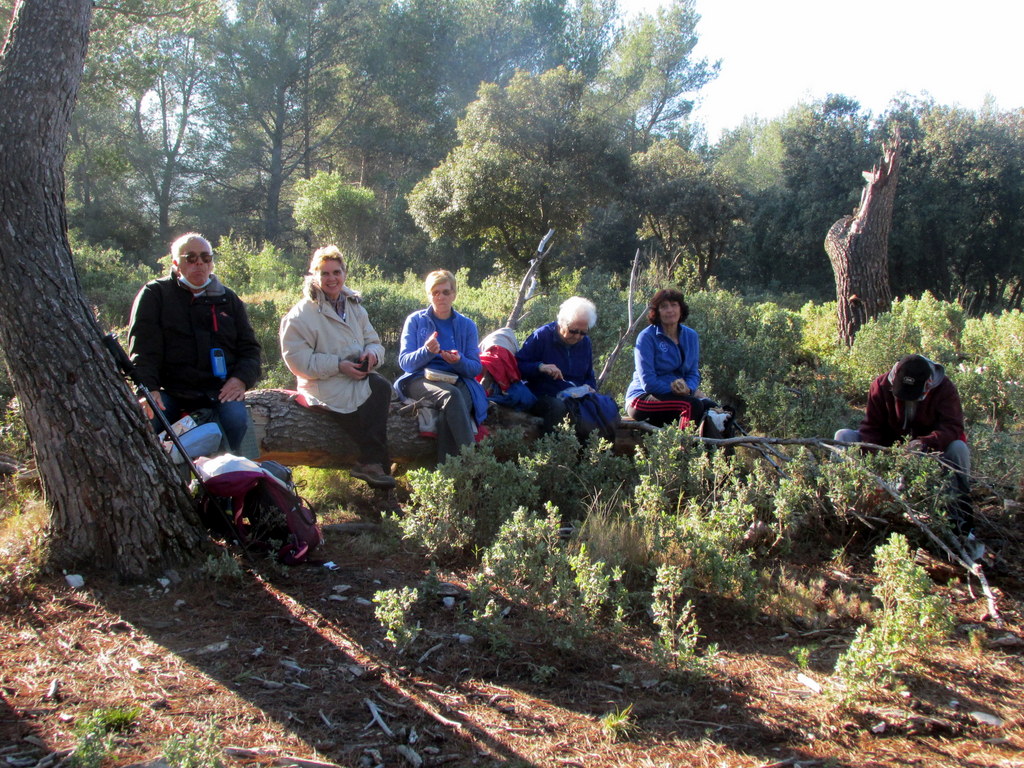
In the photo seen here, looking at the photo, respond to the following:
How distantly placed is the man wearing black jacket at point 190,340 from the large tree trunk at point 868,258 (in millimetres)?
8183

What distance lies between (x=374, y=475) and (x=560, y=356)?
1693 mm

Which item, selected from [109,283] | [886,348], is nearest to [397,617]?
[886,348]

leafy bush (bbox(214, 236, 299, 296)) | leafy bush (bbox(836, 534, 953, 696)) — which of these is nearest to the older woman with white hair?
leafy bush (bbox(836, 534, 953, 696))

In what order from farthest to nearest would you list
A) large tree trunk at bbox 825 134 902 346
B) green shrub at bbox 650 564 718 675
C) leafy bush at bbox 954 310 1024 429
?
1. large tree trunk at bbox 825 134 902 346
2. leafy bush at bbox 954 310 1024 429
3. green shrub at bbox 650 564 718 675

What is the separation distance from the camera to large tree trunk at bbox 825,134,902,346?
33.0 feet

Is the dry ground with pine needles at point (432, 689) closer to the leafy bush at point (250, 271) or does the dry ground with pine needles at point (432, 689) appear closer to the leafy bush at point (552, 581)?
the leafy bush at point (552, 581)

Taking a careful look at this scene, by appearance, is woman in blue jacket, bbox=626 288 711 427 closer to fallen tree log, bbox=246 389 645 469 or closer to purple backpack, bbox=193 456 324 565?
fallen tree log, bbox=246 389 645 469

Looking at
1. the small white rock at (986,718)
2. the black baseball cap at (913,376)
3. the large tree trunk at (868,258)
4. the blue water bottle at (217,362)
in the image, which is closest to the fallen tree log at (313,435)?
the blue water bottle at (217,362)

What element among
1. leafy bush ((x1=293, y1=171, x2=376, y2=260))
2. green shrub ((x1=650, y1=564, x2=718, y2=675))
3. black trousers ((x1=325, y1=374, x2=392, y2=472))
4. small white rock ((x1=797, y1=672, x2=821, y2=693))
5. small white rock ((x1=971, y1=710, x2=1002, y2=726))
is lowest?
small white rock ((x1=971, y1=710, x2=1002, y2=726))

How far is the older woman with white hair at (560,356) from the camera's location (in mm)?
5613

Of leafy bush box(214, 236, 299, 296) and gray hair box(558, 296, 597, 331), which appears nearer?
gray hair box(558, 296, 597, 331)

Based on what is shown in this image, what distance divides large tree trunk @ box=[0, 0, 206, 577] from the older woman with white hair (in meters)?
2.82

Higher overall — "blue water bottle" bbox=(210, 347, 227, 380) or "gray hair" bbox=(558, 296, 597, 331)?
"gray hair" bbox=(558, 296, 597, 331)

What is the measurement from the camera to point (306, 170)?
3469 cm
